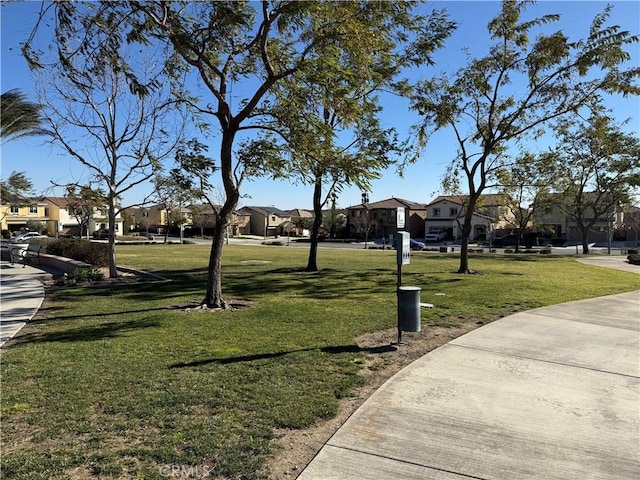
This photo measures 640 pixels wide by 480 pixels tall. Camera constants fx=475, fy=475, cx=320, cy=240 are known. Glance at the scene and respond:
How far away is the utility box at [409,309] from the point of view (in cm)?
661

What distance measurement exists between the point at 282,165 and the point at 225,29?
8.31 feet

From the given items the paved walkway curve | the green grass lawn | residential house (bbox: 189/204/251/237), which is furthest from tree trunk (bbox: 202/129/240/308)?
residential house (bbox: 189/204/251/237)

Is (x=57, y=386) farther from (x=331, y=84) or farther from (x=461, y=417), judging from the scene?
(x=331, y=84)

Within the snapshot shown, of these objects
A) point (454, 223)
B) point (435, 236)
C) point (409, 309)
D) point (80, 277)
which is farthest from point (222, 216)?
point (454, 223)

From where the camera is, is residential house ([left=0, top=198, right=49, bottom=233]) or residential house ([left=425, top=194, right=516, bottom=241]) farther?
residential house ([left=0, top=198, right=49, bottom=233])

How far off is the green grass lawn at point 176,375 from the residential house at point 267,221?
76073 mm

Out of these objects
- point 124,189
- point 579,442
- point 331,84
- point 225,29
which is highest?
point 225,29

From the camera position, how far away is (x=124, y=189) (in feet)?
45.8

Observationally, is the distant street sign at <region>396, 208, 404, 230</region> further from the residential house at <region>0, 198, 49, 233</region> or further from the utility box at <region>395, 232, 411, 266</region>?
the residential house at <region>0, 198, 49, 233</region>

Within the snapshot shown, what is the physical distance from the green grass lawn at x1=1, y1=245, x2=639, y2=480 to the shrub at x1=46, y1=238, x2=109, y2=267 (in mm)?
6317

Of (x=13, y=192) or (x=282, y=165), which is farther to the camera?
(x=13, y=192)

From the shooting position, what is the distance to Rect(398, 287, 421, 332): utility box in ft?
21.7

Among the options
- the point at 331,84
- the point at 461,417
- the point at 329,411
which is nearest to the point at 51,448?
the point at 329,411

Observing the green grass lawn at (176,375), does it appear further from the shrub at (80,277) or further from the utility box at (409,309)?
the shrub at (80,277)
